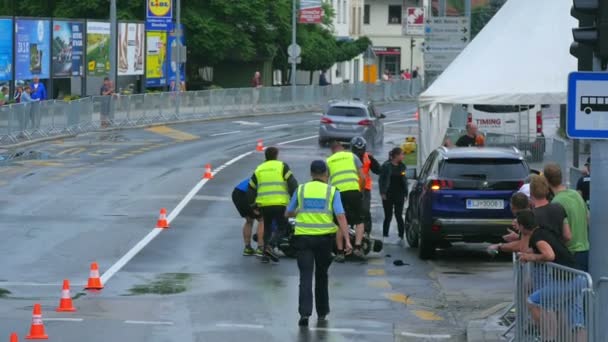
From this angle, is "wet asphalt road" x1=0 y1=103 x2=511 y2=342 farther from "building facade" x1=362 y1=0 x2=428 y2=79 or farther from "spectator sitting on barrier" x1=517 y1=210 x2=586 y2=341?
"building facade" x1=362 y1=0 x2=428 y2=79

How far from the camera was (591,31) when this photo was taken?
10031 millimetres

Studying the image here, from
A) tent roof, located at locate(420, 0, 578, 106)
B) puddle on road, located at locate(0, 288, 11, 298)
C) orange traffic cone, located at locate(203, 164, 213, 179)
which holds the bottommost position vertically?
puddle on road, located at locate(0, 288, 11, 298)

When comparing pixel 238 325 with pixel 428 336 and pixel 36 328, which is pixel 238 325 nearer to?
pixel 428 336

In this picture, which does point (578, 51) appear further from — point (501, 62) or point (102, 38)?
point (102, 38)

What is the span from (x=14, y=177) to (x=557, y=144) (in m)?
13.2

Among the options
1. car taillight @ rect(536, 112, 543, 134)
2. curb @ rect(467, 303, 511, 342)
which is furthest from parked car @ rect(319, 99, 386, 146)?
curb @ rect(467, 303, 511, 342)

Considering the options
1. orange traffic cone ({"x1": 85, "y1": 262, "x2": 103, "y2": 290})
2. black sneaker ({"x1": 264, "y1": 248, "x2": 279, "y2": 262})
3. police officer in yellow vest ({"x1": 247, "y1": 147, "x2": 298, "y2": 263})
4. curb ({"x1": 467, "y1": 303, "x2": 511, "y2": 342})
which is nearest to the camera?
curb ({"x1": 467, "y1": 303, "x2": 511, "y2": 342})

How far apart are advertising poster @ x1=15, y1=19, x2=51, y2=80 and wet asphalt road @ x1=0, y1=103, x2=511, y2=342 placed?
58.1ft

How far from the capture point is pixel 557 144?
22.7 metres

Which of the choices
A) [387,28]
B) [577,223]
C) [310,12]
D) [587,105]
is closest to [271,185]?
[577,223]

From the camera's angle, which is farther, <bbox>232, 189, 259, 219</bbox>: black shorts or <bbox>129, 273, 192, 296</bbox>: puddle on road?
<bbox>232, 189, 259, 219</bbox>: black shorts

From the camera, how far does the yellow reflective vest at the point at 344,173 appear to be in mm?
18938

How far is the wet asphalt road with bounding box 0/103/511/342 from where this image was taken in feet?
45.1

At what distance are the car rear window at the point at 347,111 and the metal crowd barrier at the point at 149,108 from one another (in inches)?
329
